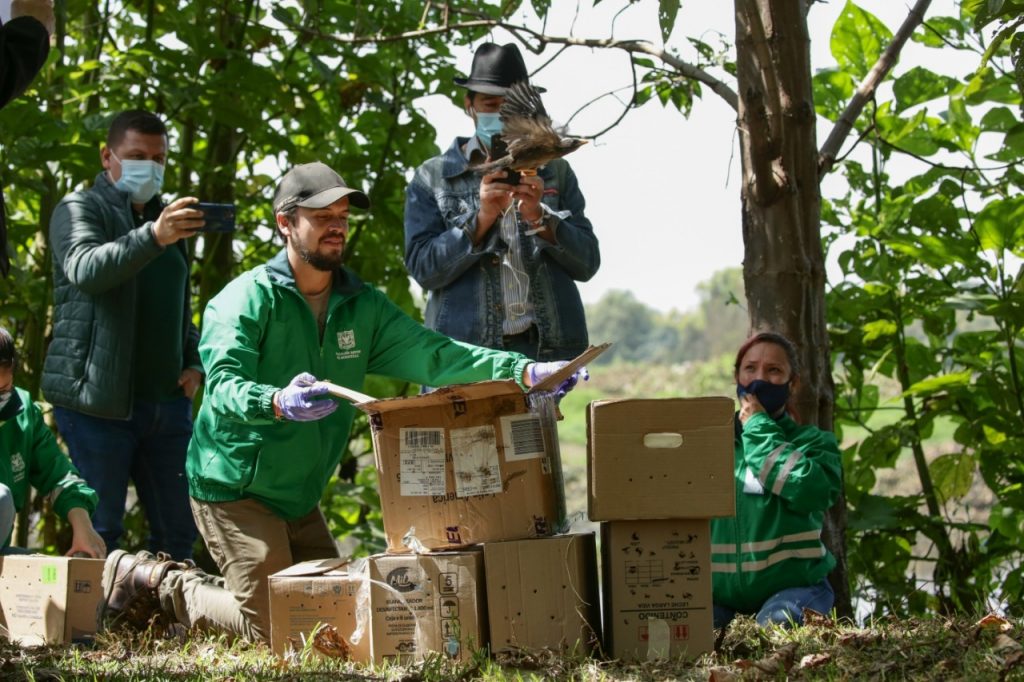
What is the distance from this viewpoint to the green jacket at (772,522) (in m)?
4.38

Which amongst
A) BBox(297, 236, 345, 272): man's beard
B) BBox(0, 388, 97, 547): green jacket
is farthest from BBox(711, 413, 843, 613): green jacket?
BBox(0, 388, 97, 547): green jacket

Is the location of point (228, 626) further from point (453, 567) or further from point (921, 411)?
point (921, 411)

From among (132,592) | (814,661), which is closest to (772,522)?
(814,661)

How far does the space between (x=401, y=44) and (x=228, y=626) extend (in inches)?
135

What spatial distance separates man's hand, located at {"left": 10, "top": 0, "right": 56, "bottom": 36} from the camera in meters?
3.87

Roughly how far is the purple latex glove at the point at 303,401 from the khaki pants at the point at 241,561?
28.3 inches

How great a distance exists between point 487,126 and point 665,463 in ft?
5.59

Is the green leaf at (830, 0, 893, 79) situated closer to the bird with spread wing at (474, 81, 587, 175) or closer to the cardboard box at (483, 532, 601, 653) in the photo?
the bird with spread wing at (474, 81, 587, 175)

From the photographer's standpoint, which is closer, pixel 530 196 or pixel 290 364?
pixel 290 364

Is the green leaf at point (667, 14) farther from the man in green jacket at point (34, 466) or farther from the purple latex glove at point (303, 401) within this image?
the man in green jacket at point (34, 466)

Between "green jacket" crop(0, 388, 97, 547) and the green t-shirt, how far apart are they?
1.29 feet

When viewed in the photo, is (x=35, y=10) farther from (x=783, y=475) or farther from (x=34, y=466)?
(x=783, y=475)

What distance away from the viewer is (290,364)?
4309 mm

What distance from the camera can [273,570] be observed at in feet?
14.3
